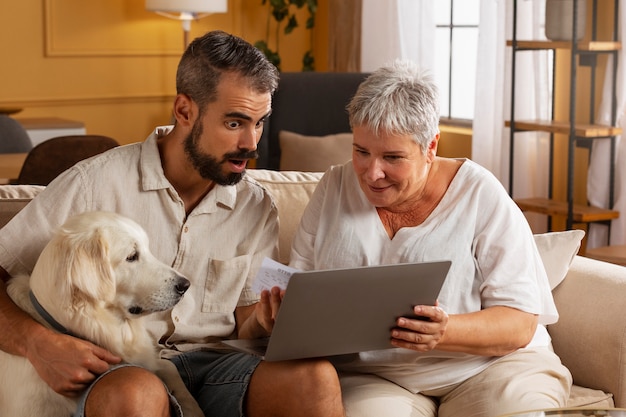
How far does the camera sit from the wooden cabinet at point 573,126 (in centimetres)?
409

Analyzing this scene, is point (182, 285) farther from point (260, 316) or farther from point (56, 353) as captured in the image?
point (56, 353)

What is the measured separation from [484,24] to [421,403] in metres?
3.00

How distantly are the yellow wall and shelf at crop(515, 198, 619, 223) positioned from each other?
8.02 ft

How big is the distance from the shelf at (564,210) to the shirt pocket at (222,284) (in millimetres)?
2321

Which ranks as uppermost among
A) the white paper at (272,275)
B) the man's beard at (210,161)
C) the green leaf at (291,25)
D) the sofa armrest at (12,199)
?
the green leaf at (291,25)

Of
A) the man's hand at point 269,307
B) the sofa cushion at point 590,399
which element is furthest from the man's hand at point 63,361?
the sofa cushion at point 590,399

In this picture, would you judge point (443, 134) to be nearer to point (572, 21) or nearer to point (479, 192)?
point (572, 21)

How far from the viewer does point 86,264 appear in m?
1.84

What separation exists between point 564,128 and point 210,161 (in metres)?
2.46

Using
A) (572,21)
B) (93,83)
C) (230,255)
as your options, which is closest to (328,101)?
(572,21)

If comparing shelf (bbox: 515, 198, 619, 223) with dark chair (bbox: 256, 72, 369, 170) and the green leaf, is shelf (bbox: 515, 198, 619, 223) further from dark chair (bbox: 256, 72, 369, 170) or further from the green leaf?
the green leaf

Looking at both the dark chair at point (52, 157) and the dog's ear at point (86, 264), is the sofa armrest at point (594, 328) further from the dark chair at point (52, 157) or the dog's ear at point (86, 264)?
the dark chair at point (52, 157)

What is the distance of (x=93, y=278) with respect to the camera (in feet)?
6.08

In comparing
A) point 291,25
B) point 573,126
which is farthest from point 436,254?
point 291,25
